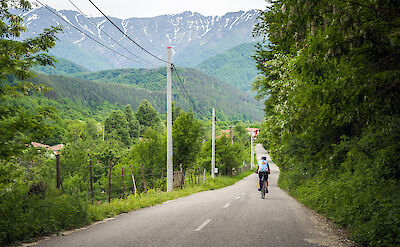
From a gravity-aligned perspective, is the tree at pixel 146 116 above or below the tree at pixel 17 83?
above

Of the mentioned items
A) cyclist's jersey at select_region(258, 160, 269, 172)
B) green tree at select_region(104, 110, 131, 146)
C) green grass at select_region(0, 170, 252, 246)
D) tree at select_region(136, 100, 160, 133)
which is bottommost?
green grass at select_region(0, 170, 252, 246)

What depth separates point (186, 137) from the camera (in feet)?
116

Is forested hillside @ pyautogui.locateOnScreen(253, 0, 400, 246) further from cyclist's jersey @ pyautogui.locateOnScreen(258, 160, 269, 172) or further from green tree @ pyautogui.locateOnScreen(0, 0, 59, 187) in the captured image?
green tree @ pyautogui.locateOnScreen(0, 0, 59, 187)

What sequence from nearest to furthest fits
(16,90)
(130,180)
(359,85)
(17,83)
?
1. (359,85)
2. (16,90)
3. (17,83)
4. (130,180)

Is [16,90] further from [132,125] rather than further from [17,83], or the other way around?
[132,125]

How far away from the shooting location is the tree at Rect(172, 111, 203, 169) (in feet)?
116

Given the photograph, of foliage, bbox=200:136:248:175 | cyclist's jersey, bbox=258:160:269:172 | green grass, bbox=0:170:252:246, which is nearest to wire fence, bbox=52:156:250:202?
green grass, bbox=0:170:252:246

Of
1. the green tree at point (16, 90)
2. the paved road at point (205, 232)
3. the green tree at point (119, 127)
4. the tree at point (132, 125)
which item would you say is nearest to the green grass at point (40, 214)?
the paved road at point (205, 232)

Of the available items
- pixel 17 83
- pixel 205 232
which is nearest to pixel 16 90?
pixel 17 83

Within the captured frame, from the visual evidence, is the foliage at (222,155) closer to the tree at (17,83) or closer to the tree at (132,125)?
the tree at (17,83)

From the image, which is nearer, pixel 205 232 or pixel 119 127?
pixel 205 232

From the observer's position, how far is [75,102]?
186 meters

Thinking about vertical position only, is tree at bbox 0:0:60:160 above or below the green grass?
above

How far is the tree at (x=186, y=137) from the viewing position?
35344 millimetres
